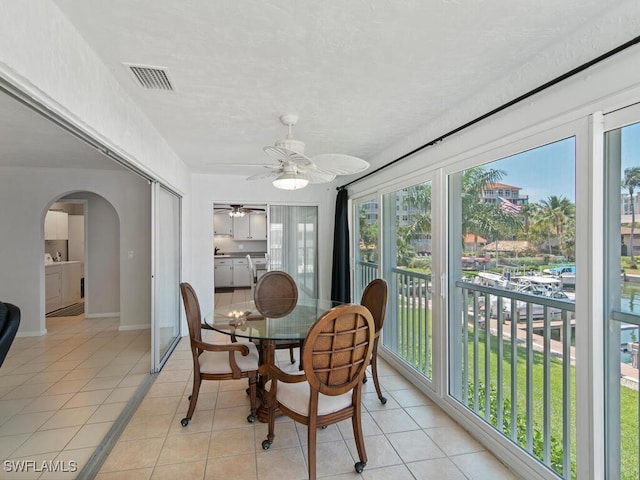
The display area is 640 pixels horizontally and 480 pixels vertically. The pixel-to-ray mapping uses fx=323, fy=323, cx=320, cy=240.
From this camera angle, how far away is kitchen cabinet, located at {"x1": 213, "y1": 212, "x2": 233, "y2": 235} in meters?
8.82

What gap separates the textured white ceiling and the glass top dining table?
1632 mm

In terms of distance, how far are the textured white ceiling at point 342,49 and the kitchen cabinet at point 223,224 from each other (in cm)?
645

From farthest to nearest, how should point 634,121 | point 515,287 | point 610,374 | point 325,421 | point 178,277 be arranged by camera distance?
1. point 178,277
2. point 515,287
3. point 325,421
4. point 610,374
5. point 634,121

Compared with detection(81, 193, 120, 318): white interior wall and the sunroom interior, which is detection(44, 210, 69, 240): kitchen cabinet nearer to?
detection(81, 193, 120, 318): white interior wall

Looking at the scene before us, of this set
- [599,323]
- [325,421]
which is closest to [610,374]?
[599,323]

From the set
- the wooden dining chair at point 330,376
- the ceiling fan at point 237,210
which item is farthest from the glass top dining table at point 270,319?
the ceiling fan at point 237,210

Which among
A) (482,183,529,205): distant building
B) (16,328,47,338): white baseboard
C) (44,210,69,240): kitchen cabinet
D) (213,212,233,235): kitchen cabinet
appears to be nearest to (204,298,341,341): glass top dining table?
(482,183,529,205): distant building

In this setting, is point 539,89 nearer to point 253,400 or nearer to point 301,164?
point 301,164

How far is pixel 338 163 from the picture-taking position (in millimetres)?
2250

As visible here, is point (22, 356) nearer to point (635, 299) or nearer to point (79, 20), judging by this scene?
point (79, 20)

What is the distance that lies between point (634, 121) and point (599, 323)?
34.4 inches

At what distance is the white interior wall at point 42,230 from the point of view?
4398mm

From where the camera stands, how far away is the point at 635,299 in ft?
4.51

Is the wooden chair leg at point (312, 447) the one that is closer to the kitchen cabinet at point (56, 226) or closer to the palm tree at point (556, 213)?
the palm tree at point (556, 213)
